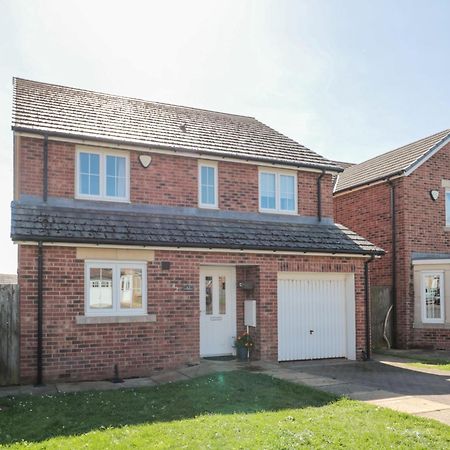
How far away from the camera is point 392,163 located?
65.4 feet

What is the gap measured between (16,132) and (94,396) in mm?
6344

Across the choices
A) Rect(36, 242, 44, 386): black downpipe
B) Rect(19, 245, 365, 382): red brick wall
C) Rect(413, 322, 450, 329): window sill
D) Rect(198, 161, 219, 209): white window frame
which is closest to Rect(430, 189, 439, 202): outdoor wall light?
Rect(413, 322, 450, 329): window sill

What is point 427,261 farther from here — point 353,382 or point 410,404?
point 410,404

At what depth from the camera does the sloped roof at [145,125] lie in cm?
1326

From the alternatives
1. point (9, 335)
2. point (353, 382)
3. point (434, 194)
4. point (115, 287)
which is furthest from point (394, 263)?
point (9, 335)

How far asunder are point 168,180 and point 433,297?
994 centimetres

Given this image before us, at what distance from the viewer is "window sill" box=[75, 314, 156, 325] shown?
11.6 meters

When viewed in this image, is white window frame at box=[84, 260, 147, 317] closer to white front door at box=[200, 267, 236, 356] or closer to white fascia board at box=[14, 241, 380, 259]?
white fascia board at box=[14, 241, 380, 259]

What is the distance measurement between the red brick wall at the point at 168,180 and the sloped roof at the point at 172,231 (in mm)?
431

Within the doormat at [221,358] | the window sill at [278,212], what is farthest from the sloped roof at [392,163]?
the doormat at [221,358]

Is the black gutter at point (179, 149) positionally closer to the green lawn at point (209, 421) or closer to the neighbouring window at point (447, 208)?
the neighbouring window at point (447, 208)

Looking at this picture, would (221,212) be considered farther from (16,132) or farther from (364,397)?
(364,397)

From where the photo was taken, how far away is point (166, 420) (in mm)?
7883

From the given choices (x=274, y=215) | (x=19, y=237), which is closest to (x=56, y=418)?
(x=19, y=237)
